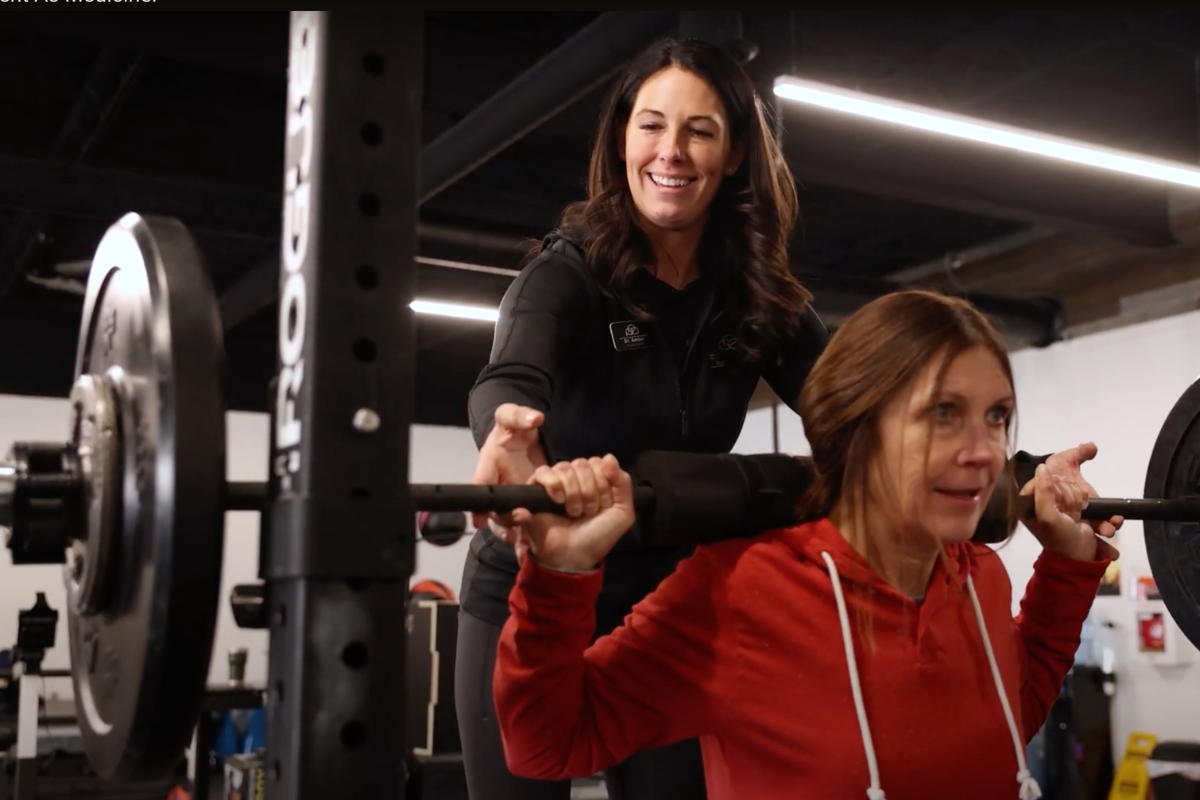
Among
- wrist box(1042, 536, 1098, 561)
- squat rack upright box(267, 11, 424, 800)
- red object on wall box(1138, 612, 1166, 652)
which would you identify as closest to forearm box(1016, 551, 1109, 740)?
wrist box(1042, 536, 1098, 561)

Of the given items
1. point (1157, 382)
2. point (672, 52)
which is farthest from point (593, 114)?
point (672, 52)

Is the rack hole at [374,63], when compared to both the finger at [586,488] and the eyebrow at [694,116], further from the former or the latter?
the eyebrow at [694,116]

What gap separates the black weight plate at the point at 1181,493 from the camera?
170cm

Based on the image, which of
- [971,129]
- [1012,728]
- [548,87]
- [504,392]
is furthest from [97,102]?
[1012,728]

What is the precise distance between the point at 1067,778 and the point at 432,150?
441 cm

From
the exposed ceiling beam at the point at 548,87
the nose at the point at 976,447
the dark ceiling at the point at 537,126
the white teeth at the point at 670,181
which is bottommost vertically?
the nose at the point at 976,447

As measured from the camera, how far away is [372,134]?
878mm

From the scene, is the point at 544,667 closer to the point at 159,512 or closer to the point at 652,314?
the point at 159,512

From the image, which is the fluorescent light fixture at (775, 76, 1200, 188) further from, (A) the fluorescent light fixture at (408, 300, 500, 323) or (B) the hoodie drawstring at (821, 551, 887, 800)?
(A) the fluorescent light fixture at (408, 300, 500, 323)

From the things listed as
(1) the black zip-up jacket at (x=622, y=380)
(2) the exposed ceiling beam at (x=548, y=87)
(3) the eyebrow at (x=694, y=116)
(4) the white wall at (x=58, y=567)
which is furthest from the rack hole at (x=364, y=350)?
(4) the white wall at (x=58, y=567)

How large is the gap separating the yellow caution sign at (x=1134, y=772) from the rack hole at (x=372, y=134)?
5.73 m

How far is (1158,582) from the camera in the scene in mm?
1751

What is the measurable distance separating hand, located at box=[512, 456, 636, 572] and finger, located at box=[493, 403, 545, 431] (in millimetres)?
44

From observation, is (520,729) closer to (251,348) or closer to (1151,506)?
(1151,506)
